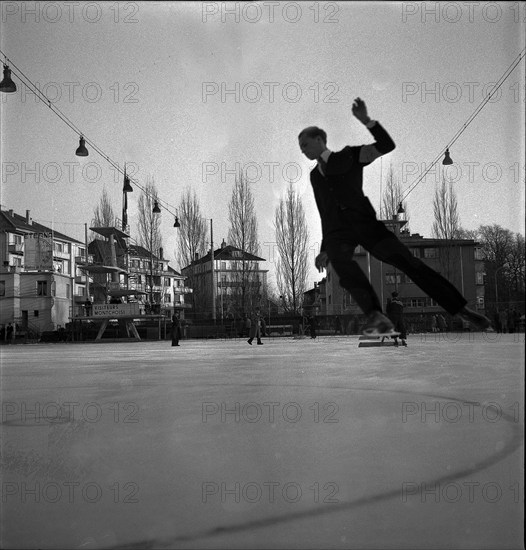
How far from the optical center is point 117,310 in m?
22.1

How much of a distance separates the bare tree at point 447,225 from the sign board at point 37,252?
14.3 ft

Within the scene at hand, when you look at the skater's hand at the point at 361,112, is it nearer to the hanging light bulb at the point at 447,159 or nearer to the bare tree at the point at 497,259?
the hanging light bulb at the point at 447,159

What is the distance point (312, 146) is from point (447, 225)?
768 millimetres

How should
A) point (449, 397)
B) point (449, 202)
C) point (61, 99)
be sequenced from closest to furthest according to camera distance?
1. point (449, 202)
2. point (61, 99)
3. point (449, 397)

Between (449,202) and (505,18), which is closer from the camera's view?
(505,18)

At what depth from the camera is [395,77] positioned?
2723mm

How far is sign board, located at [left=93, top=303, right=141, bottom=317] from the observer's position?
2150 cm

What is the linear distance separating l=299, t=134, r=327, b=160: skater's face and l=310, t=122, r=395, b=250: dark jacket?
0.06 meters

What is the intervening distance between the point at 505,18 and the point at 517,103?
33cm

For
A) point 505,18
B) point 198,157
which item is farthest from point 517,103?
point 198,157

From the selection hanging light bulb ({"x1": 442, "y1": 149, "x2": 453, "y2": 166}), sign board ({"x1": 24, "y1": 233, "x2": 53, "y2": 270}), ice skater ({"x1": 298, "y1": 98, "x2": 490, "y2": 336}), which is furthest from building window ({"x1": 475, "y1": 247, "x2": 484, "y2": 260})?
sign board ({"x1": 24, "y1": 233, "x2": 53, "y2": 270})

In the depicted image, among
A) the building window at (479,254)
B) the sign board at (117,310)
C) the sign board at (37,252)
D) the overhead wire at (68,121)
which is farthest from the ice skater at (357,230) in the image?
the sign board at (117,310)

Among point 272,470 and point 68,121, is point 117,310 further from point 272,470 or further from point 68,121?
point 272,470

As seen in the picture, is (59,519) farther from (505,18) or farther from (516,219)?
(505,18)
